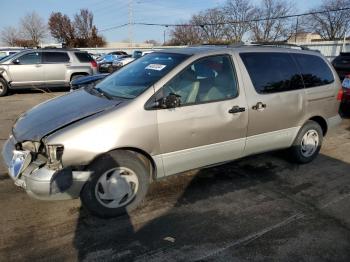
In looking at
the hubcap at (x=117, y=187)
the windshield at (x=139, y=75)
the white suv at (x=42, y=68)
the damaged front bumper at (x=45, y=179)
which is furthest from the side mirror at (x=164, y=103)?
the white suv at (x=42, y=68)

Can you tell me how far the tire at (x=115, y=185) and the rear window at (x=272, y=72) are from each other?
1899 millimetres

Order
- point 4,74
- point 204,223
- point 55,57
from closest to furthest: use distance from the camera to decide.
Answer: point 204,223 < point 4,74 < point 55,57

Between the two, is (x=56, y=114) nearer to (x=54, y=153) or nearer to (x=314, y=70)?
(x=54, y=153)

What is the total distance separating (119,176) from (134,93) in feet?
3.00

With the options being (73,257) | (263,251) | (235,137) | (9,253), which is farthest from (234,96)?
(9,253)

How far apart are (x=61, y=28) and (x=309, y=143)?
6687cm

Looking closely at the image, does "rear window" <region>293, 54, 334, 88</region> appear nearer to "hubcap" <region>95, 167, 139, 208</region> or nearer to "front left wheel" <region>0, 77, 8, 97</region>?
"hubcap" <region>95, 167, 139, 208</region>

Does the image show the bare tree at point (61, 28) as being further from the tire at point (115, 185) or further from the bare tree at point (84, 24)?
the tire at point (115, 185)

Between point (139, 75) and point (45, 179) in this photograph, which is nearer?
point (45, 179)

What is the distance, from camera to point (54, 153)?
329 cm

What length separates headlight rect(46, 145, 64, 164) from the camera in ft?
10.8

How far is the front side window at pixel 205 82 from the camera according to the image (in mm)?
3918

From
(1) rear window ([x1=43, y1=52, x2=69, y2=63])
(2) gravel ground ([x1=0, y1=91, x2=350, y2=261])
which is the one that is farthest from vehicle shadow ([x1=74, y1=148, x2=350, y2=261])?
(1) rear window ([x1=43, y1=52, x2=69, y2=63])

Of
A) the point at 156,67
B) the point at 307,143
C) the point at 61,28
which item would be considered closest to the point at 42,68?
the point at 156,67
